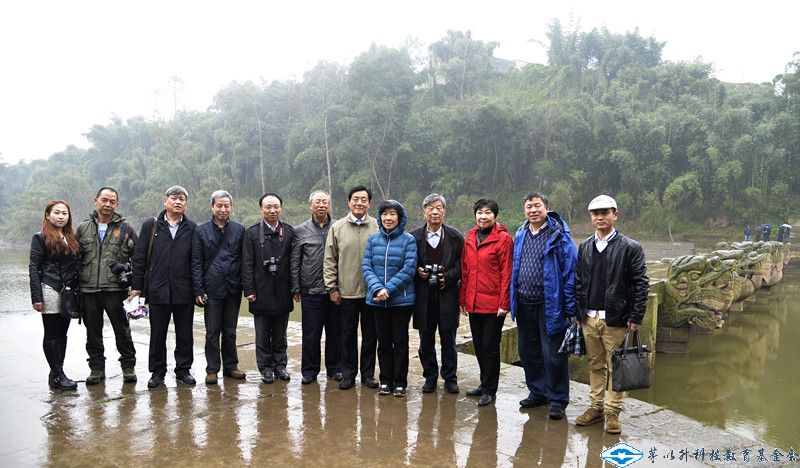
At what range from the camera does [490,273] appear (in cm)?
350

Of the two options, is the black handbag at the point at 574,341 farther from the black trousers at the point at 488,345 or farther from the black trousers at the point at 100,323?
the black trousers at the point at 100,323

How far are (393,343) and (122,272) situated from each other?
1.94 meters

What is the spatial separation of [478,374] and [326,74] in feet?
91.0

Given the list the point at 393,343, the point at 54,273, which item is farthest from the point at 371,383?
the point at 54,273

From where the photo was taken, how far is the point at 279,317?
4145mm

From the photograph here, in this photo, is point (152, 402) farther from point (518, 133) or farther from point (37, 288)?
point (518, 133)

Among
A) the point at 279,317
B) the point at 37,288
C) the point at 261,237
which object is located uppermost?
the point at 261,237

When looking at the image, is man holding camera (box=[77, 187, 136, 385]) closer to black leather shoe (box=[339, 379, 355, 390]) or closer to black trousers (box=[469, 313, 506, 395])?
black leather shoe (box=[339, 379, 355, 390])

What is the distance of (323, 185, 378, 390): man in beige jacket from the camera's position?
380 centimetres

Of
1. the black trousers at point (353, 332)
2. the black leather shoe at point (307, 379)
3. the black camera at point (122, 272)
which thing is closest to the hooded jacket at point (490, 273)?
the black trousers at point (353, 332)

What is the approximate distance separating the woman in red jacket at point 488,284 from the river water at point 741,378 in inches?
127

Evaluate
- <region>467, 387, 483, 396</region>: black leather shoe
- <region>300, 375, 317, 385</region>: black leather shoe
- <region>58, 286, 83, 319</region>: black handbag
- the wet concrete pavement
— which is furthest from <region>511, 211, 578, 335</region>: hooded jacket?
<region>58, 286, 83, 319</region>: black handbag

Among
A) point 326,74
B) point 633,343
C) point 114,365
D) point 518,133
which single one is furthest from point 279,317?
point 326,74

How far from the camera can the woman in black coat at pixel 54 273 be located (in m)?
3.67
